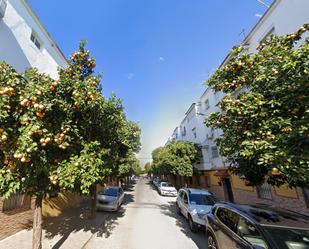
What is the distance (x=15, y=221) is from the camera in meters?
7.26

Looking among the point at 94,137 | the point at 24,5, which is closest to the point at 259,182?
the point at 94,137

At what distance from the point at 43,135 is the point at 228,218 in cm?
526

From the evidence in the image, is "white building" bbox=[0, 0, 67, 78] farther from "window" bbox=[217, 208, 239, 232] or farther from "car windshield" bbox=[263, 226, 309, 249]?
"car windshield" bbox=[263, 226, 309, 249]

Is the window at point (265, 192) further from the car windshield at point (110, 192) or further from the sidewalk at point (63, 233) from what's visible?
the sidewalk at point (63, 233)

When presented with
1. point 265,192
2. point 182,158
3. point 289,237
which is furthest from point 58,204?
point 182,158

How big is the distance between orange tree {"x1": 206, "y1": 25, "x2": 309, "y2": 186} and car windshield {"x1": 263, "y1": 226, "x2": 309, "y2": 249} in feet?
3.42

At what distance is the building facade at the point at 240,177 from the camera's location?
8.39 metres

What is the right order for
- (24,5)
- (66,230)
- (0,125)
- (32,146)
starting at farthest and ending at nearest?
(24,5) < (66,230) < (0,125) < (32,146)

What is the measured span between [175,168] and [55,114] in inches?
658

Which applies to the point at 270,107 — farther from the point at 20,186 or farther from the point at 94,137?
the point at 20,186

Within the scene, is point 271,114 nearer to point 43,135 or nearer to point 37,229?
point 43,135

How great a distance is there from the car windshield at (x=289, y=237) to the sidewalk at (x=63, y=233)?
19.9ft

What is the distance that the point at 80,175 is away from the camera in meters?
4.77

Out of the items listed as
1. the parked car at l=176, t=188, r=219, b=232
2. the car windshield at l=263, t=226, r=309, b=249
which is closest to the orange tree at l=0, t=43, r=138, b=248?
the car windshield at l=263, t=226, r=309, b=249
